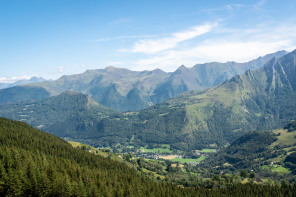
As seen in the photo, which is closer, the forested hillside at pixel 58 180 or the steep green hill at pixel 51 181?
the steep green hill at pixel 51 181

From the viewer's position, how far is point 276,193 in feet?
514

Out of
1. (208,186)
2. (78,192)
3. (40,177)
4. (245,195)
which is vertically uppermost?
(40,177)

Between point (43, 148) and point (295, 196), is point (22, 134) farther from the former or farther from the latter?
point (295, 196)

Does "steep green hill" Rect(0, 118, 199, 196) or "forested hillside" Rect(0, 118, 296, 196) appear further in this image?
"forested hillside" Rect(0, 118, 296, 196)

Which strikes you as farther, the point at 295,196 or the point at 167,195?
the point at 295,196

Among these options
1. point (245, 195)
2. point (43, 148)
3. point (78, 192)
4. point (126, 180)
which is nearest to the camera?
point (78, 192)

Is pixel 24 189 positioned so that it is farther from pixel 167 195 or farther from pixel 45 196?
pixel 167 195

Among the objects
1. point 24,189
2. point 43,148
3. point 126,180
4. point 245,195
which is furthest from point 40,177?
point 245,195

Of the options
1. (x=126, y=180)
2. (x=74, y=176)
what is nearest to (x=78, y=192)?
(x=74, y=176)

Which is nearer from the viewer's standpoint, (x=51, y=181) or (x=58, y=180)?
(x=58, y=180)

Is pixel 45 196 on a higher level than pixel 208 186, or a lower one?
higher

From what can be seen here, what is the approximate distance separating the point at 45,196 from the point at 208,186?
144 meters

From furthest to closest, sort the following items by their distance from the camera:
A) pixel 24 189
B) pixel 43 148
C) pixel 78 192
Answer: pixel 43 148 → pixel 78 192 → pixel 24 189

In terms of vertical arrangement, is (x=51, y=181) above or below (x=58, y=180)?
below
